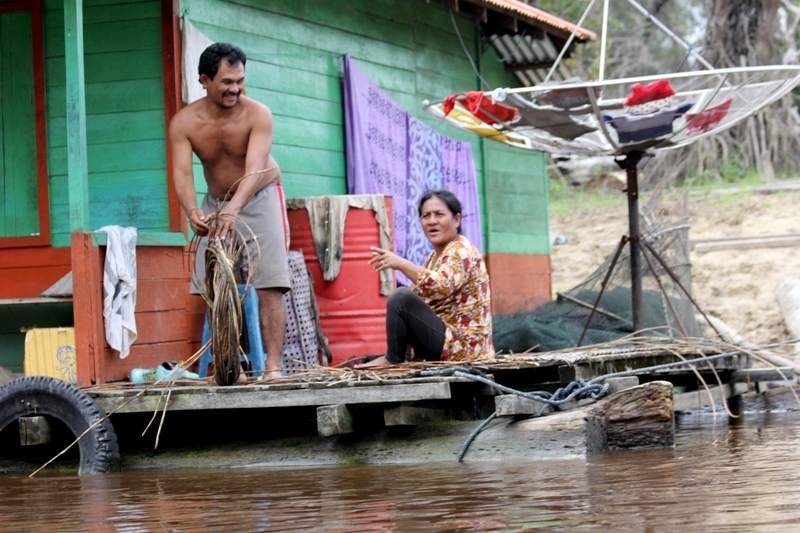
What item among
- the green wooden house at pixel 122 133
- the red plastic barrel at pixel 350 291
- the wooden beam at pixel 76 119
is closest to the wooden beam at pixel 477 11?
the green wooden house at pixel 122 133

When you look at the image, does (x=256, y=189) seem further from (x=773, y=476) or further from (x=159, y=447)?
(x=773, y=476)

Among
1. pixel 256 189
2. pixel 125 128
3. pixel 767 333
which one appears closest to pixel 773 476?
pixel 256 189

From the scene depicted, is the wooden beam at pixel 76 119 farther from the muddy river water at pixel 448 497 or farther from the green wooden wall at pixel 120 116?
the muddy river water at pixel 448 497

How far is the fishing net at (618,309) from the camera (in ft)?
33.6

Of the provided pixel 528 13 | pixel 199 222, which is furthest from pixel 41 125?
pixel 528 13

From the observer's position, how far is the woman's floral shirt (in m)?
7.19

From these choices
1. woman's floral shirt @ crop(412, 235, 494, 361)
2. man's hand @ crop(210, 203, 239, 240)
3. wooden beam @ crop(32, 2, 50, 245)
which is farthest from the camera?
wooden beam @ crop(32, 2, 50, 245)

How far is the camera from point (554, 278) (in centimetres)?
1755

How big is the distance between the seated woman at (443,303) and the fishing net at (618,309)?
7.35ft

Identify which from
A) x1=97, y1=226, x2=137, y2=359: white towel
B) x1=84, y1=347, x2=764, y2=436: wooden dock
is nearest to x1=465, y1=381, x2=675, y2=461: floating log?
x1=84, y1=347, x2=764, y2=436: wooden dock

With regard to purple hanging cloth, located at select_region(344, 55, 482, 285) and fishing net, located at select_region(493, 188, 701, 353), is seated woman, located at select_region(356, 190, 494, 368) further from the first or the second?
purple hanging cloth, located at select_region(344, 55, 482, 285)

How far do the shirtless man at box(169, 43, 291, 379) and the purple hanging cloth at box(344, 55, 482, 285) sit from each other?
269cm

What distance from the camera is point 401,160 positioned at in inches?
438

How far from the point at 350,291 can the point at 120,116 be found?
2028 millimetres
